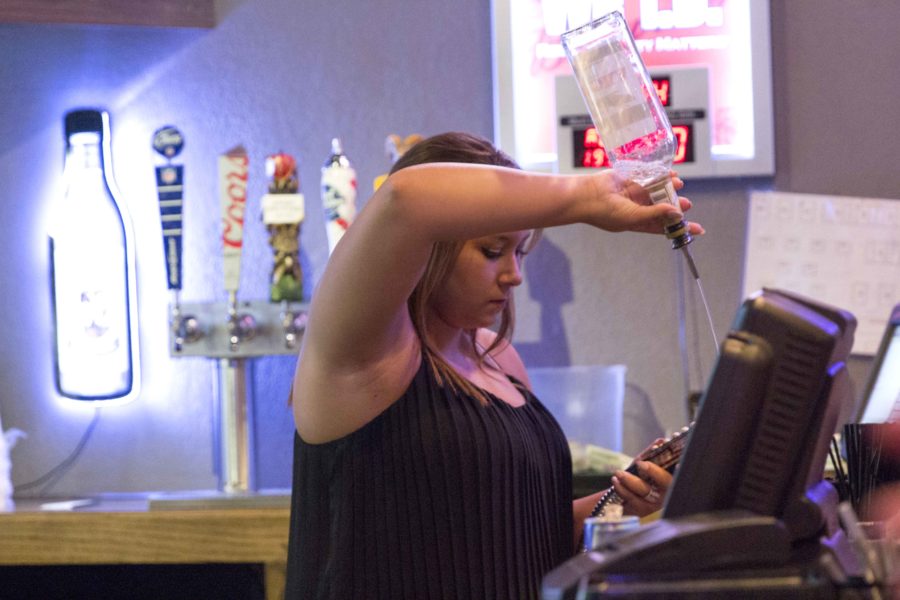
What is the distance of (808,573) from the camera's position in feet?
2.25

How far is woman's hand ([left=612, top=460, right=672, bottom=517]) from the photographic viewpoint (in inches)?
52.3

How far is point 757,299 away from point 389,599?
0.70 metres

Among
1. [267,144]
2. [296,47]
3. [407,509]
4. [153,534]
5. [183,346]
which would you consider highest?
[296,47]

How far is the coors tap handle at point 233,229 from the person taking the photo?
2465 mm

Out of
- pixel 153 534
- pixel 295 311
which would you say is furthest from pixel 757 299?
pixel 295 311

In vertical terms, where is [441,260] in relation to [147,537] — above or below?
above

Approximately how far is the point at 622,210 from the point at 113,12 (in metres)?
1.85

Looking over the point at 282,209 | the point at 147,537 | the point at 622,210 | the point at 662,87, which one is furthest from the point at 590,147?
the point at 622,210

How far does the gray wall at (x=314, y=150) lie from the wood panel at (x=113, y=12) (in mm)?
72

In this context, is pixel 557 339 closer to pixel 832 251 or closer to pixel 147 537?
pixel 832 251

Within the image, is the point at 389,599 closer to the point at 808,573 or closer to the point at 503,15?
the point at 808,573

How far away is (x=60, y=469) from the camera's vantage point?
268cm

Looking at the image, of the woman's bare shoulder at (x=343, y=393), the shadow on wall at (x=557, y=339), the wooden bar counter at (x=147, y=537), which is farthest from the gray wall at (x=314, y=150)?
the woman's bare shoulder at (x=343, y=393)

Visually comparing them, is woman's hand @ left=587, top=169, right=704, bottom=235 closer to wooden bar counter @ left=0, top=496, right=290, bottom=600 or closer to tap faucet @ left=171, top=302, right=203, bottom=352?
wooden bar counter @ left=0, top=496, right=290, bottom=600
